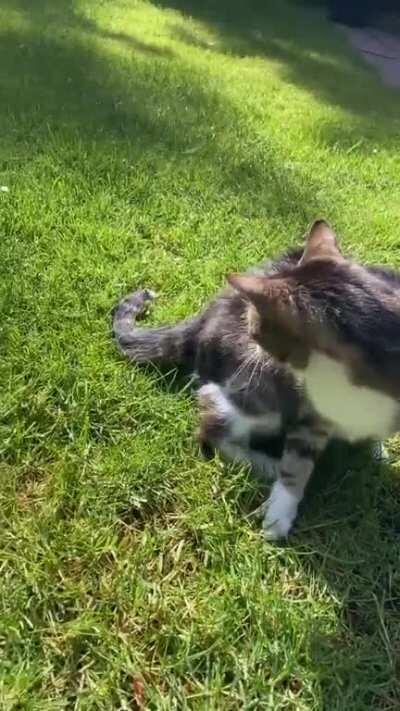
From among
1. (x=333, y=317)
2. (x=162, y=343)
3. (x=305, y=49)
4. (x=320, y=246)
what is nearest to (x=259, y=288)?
(x=333, y=317)

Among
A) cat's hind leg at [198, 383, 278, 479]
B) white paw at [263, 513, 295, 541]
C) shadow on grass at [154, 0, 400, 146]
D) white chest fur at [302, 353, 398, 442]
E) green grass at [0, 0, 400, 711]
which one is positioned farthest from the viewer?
shadow on grass at [154, 0, 400, 146]

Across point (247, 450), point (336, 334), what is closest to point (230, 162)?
point (247, 450)

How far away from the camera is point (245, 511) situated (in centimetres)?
212

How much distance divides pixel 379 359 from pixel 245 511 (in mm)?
582

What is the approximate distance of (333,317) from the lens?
1791 mm

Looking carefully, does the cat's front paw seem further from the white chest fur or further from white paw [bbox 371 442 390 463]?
white paw [bbox 371 442 390 463]

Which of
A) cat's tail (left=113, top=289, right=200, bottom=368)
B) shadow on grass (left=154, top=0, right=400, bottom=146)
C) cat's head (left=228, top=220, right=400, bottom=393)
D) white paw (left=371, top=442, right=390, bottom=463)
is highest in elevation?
cat's head (left=228, top=220, right=400, bottom=393)

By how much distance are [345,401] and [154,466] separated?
558 millimetres

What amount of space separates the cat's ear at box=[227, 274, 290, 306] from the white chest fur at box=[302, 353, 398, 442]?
17 centimetres

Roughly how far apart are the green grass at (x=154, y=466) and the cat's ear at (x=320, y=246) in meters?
0.61

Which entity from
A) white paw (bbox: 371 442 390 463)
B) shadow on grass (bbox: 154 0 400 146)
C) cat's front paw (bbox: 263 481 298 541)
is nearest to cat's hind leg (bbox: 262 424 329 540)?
cat's front paw (bbox: 263 481 298 541)

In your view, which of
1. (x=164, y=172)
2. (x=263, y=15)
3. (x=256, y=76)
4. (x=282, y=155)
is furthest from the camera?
(x=263, y=15)

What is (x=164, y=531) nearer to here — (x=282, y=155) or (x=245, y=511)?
(x=245, y=511)

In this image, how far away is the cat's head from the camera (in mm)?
1783
